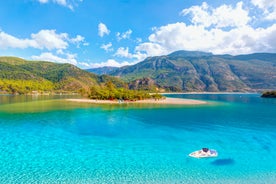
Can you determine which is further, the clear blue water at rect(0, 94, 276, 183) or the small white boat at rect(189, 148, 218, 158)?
the small white boat at rect(189, 148, 218, 158)

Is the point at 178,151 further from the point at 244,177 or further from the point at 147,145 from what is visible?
the point at 244,177

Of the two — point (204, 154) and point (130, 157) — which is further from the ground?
point (204, 154)

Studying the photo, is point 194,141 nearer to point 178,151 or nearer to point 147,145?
point 178,151

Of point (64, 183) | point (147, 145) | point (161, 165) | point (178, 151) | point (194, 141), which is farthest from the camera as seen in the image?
point (194, 141)

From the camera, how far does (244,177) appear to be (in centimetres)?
2225

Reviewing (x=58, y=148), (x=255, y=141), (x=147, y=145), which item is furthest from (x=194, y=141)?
(x=58, y=148)

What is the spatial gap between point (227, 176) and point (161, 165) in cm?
814

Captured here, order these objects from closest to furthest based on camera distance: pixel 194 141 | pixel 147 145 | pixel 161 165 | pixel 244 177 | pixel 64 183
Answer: pixel 64 183 < pixel 244 177 < pixel 161 165 < pixel 147 145 < pixel 194 141

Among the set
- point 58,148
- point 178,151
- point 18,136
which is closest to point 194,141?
point 178,151

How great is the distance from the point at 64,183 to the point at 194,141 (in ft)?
84.6

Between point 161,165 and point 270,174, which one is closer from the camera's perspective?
point 270,174

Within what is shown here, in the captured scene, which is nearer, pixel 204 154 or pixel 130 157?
pixel 130 157

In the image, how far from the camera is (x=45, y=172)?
22.7 metres

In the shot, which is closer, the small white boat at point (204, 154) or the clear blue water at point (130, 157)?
the clear blue water at point (130, 157)
